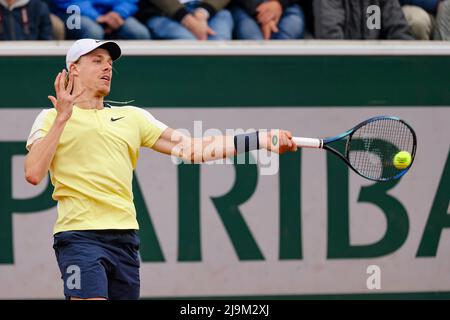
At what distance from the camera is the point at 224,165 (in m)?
7.42

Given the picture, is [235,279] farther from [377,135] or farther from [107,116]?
[107,116]

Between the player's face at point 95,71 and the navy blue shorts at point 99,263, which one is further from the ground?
the player's face at point 95,71

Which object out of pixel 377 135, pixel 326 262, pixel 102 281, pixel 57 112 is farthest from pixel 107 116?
pixel 326 262

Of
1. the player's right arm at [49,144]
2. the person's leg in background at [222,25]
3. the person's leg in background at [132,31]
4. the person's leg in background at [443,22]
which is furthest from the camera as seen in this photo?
the person's leg in background at [443,22]

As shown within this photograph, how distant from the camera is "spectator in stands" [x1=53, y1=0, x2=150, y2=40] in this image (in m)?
7.37

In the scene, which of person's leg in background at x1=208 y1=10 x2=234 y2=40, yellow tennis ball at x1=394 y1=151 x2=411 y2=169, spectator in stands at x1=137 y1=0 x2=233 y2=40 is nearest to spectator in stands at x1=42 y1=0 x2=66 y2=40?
spectator in stands at x1=137 y1=0 x2=233 y2=40

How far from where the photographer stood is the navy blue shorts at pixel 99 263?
522cm

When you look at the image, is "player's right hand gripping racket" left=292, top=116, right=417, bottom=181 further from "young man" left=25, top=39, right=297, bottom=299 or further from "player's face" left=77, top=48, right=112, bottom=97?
"player's face" left=77, top=48, right=112, bottom=97

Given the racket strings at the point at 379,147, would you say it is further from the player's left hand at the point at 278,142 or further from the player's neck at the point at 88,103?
the player's neck at the point at 88,103

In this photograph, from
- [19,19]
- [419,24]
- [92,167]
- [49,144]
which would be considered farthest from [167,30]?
[49,144]

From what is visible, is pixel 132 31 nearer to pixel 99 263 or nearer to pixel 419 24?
pixel 419 24

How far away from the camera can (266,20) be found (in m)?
7.63

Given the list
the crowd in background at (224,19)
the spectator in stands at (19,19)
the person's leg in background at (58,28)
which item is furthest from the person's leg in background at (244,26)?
the spectator in stands at (19,19)

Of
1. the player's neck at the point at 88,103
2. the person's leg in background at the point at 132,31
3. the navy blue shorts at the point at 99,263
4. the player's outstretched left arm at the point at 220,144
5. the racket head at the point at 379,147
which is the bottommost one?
the navy blue shorts at the point at 99,263
